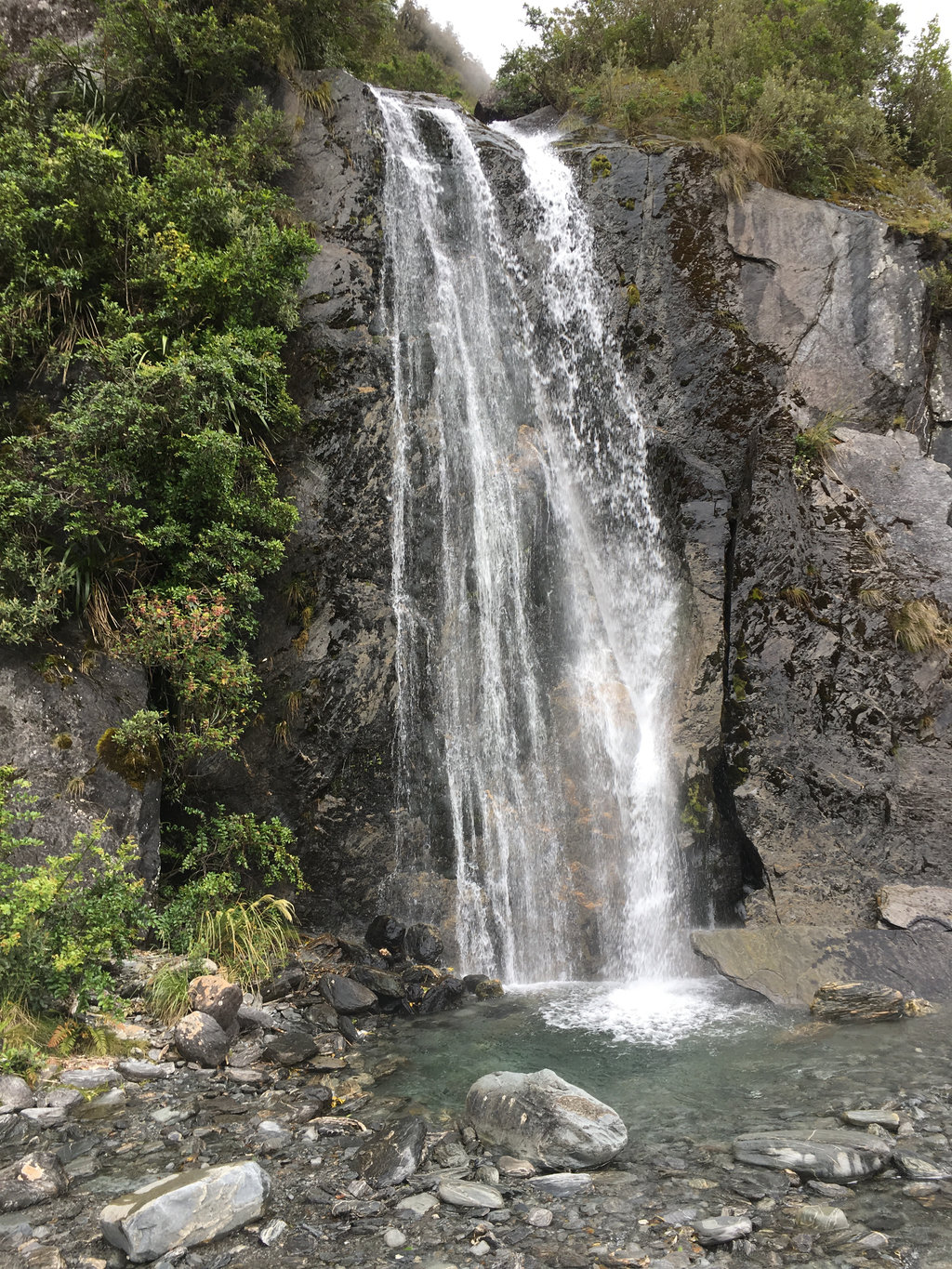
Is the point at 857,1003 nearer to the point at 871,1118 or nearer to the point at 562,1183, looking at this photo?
the point at 871,1118

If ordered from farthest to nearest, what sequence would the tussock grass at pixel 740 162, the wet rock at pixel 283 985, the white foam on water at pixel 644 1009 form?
the tussock grass at pixel 740 162, the wet rock at pixel 283 985, the white foam on water at pixel 644 1009

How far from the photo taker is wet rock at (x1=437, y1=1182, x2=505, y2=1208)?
13.4 ft

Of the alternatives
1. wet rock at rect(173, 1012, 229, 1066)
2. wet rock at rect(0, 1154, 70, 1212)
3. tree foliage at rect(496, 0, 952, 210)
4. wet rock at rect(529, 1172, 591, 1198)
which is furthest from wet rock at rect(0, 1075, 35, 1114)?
tree foliage at rect(496, 0, 952, 210)

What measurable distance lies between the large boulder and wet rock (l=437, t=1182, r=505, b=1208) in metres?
0.42

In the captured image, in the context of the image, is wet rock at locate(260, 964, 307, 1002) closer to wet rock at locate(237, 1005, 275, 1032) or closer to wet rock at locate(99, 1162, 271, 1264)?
wet rock at locate(237, 1005, 275, 1032)

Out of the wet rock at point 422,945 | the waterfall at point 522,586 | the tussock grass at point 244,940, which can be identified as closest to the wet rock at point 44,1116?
the tussock grass at point 244,940

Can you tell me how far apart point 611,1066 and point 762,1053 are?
4.01ft

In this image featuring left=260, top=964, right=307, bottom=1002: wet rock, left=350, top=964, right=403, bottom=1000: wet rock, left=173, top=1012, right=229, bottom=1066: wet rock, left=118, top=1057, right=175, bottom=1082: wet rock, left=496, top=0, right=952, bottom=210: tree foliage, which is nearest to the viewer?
left=118, top=1057, right=175, bottom=1082: wet rock

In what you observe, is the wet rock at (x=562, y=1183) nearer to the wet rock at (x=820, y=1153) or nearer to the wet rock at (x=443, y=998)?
the wet rock at (x=820, y=1153)

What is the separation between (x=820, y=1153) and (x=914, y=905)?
183 inches

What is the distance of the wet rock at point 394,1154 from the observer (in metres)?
4.35

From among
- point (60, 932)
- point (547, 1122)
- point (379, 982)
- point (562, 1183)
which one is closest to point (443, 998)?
point (379, 982)

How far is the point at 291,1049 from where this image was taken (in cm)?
606

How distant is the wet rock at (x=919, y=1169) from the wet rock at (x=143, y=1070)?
15.4 ft
